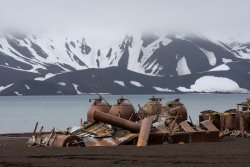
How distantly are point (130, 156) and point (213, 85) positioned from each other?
179226 mm

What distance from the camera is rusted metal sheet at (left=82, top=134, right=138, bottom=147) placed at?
21.3 metres

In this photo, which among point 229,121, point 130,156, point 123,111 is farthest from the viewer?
point 229,121

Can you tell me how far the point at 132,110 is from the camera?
89.7 ft

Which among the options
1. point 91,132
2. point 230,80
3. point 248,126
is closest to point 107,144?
point 91,132

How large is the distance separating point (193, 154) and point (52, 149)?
625 centimetres

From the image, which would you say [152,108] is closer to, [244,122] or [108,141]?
[244,122]

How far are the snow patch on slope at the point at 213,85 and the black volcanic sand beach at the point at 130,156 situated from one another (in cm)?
16921

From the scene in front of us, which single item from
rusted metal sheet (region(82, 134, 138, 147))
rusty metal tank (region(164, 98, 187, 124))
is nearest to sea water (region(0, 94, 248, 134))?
rusty metal tank (region(164, 98, 187, 124))

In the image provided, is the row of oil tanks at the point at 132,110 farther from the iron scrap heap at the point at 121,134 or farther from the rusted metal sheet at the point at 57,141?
the rusted metal sheet at the point at 57,141

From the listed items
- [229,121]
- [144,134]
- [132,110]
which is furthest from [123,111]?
[229,121]

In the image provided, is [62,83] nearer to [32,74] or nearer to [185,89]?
[32,74]

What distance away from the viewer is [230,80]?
7298 inches

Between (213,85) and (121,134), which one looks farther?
(213,85)

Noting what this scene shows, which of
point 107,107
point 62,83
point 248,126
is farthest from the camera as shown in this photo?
point 62,83
